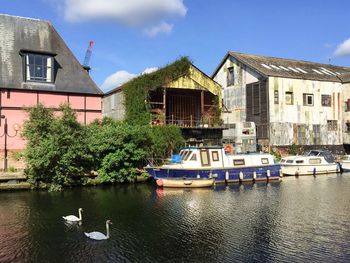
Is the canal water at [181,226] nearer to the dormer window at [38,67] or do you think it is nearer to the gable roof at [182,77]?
the dormer window at [38,67]

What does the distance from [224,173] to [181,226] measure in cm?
1424

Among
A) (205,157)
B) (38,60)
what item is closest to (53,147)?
(38,60)

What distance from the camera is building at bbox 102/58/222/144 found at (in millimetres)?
36906

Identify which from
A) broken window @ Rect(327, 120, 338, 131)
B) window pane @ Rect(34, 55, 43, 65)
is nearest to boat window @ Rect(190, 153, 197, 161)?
window pane @ Rect(34, 55, 43, 65)

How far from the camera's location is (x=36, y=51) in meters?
32.4

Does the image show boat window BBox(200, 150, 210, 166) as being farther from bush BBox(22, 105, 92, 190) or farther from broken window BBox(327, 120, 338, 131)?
broken window BBox(327, 120, 338, 131)

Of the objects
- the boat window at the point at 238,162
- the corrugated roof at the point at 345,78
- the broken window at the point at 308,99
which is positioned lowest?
the boat window at the point at 238,162

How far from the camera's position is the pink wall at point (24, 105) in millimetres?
30812

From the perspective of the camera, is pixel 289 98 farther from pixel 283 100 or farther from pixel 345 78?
pixel 345 78

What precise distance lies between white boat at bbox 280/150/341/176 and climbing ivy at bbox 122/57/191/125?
43.8 feet

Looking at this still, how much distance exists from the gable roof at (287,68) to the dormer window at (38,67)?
23.0 meters

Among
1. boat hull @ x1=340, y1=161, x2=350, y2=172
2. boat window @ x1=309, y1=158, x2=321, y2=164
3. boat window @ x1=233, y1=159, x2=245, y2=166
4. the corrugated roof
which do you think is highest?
the corrugated roof

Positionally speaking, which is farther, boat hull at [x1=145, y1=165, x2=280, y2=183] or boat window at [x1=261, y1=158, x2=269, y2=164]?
boat window at [x1=261, y1=158, x2=269, y2=164]

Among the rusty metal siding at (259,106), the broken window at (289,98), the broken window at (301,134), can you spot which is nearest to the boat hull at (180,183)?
the rusty metal siding at (259,106)
